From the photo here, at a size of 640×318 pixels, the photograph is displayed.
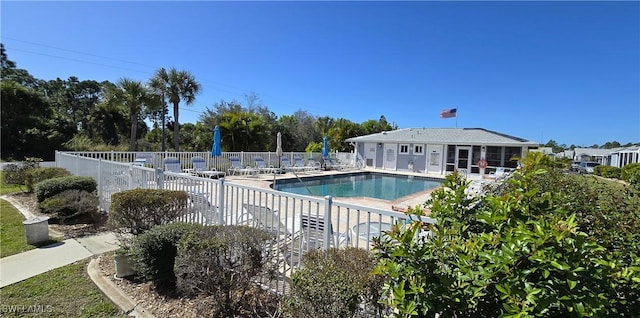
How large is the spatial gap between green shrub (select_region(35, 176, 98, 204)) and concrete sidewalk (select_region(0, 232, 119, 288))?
6.37ft

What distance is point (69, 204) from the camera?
608 cm

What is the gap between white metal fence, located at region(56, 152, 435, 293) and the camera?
10.6 ft

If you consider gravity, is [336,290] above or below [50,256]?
above

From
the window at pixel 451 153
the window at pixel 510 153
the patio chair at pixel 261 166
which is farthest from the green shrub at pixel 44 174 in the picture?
the window at pixel 510 153

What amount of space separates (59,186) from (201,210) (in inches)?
170

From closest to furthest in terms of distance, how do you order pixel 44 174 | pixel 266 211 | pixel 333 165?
pixel 266 211 → pixel 44 174 → pixel 333 165

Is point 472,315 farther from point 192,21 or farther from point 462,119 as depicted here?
point 462,119

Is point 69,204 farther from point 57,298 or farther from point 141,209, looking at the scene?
point 57,298

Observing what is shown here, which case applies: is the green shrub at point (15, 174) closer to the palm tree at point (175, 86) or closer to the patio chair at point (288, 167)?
the patio chair at point (288, 167)

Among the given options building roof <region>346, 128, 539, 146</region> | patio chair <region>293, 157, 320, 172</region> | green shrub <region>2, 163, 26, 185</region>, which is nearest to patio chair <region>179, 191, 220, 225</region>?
green shrub <region>2, 163, 26, 185</region>

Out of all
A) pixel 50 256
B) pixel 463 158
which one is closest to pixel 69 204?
pixel 50 256

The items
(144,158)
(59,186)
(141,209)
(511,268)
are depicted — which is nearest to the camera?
(511,268)

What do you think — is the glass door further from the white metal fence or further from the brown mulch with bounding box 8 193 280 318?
the brown mulch with bounding box 8 193 280 318

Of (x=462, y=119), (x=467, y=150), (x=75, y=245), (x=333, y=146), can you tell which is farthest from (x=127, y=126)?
(x=462, y=119)
